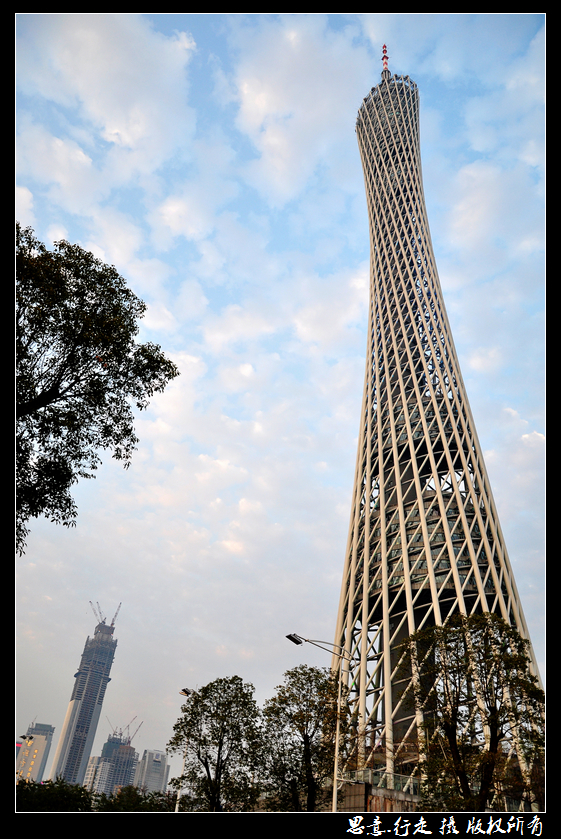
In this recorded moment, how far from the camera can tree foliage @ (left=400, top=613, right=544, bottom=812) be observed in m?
17.3

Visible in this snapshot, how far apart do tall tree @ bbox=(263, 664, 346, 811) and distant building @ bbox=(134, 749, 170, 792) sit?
11844 cm

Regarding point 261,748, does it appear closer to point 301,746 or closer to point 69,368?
point 301,746

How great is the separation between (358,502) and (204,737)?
22185 millimetres

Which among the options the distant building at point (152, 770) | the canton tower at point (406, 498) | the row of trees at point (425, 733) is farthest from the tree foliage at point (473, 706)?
the distant building at point (152, 770)

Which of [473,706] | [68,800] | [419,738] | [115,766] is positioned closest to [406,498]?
[419,738]

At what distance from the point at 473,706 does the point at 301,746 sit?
8.28m

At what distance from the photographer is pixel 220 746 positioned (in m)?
23.6

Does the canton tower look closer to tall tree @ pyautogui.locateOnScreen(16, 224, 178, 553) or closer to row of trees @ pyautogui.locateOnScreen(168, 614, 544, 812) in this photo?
row of trees @ pyautogui.locateOnScreen(168, 614, 544, 812)

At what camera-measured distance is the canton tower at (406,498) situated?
3381 cm

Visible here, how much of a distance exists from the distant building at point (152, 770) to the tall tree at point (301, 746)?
→ 118 metres

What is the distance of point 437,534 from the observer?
3722cm

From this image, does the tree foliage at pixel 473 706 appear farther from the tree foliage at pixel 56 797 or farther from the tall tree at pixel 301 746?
the tree foliage at pixel 56 797
